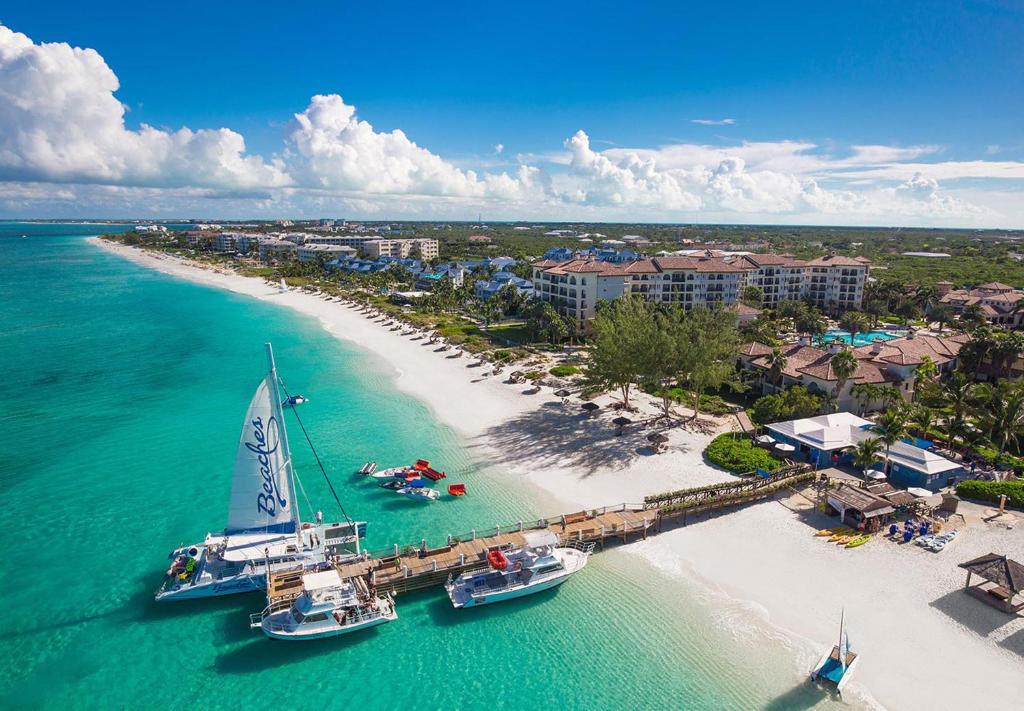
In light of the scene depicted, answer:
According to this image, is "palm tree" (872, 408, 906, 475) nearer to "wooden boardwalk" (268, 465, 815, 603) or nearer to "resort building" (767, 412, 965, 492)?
"resort building" (767, 412, 965, 492)

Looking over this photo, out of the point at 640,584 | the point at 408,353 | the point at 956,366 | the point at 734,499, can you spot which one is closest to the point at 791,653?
the point at 640,584

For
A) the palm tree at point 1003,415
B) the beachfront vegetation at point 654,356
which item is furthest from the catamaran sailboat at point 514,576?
the palm tree at point 1003,415

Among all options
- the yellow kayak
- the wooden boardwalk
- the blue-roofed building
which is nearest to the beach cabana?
the yellow kayak

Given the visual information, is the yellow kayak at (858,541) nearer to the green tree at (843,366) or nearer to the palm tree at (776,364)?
the green tree at (843,366)

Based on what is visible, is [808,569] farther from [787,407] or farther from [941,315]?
[941,315]

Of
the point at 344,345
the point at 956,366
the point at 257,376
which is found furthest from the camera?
the point at 344,345

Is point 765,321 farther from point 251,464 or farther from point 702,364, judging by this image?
point 251,464
